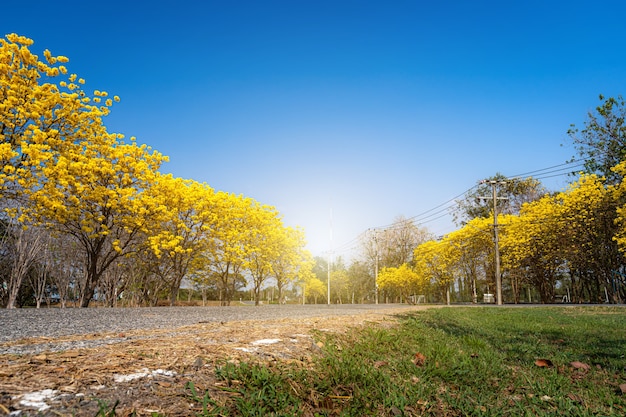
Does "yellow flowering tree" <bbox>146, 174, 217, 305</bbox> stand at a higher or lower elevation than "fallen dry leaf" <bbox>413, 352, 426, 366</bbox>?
higher

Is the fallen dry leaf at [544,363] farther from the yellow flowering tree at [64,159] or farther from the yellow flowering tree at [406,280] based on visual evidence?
the yellow flowering tree at [406,280]

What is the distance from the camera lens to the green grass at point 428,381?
2.28 metres

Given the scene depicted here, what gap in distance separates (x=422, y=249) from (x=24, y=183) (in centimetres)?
3073

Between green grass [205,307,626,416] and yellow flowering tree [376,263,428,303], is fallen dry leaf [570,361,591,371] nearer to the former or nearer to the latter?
green grass [205,307,626,416]

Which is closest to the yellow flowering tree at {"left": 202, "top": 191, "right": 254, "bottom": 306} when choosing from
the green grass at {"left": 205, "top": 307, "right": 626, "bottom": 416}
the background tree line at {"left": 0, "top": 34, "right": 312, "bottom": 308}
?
the background tree line at {"left": 0, "top": 34, "right": 312, "bottom": 308}

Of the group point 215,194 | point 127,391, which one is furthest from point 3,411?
point 215,194

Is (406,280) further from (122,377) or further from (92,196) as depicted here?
(122,377)

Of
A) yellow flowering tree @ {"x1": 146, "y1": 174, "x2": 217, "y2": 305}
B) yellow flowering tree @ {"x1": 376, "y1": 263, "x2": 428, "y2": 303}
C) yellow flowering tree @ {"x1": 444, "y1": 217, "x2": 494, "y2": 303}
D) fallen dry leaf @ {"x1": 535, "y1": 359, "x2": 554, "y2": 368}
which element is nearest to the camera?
fallen dry leaf @ {"x1": 535, "y1": 359, "x2": 554, "y2": 368}

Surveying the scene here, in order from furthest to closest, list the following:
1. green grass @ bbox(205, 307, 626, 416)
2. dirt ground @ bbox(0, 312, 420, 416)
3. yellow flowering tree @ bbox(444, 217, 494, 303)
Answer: yellow flowering tree @ bbox(444, 217, 494, 303) < green grass @ bbox(205, 307, 626, 416) < dirt ground @ bbox(0, 312, 420, 416)

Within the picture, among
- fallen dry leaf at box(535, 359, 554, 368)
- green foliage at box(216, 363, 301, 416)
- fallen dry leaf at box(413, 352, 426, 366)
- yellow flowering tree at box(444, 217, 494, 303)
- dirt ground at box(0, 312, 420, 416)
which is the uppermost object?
yellow flowering tree at box(444, 217, 494, 303)

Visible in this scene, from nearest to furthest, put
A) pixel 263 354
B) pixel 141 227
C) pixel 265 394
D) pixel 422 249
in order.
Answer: pixel 265 394, pixel 263 354, pixel 141 227, pixel 422 249

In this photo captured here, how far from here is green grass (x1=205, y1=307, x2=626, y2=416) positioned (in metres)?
2.28

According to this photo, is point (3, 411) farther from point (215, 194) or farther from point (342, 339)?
point (215, 194)

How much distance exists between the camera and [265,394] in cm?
220
